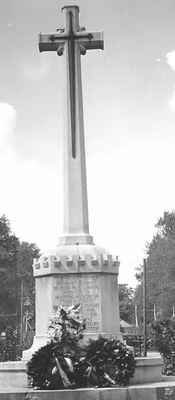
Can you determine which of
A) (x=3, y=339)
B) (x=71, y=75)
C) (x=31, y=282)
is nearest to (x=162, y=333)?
(x=3, y=339)

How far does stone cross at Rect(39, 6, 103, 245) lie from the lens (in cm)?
1595

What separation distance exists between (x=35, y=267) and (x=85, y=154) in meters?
3.44

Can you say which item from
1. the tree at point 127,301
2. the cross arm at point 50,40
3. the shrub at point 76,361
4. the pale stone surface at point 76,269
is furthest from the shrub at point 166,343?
the tree at point 127,301

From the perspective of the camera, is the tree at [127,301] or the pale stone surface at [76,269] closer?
the pale stone surface at [76,269]

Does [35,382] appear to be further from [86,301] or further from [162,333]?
[162,333]

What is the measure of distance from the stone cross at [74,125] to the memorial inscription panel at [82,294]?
1.19 m

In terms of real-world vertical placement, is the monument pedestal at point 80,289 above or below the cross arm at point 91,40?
below

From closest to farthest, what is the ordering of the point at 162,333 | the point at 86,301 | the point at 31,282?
1. the point at 86,301
2. the point at 162,333
3. the point at 31,282

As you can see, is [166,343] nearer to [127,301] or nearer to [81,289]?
[81,289]

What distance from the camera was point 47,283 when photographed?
595 inches

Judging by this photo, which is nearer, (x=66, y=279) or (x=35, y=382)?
(x=35, y=382)

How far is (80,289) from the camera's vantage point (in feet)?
48.9

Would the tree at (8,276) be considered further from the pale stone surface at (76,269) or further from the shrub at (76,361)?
the shrub at (76,361)

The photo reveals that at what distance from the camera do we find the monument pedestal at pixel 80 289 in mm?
14859
